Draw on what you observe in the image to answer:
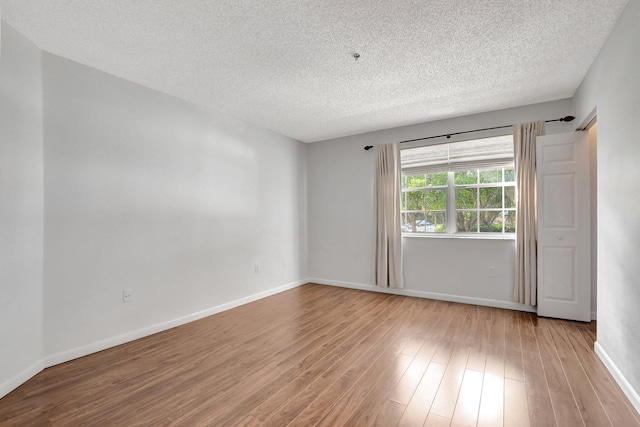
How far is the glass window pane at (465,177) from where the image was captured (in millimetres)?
4316

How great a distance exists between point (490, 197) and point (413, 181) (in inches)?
44.2

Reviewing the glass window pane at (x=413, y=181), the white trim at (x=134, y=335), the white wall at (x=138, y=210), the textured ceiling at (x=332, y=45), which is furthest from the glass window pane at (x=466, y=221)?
the white trim at (x=134, y=335)

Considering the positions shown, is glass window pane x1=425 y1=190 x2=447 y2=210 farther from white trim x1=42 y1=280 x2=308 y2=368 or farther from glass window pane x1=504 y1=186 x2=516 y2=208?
white trim x1=42 y1=280 x2=308 y2=368

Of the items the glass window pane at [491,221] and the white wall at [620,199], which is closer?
the white wall at [620,199]

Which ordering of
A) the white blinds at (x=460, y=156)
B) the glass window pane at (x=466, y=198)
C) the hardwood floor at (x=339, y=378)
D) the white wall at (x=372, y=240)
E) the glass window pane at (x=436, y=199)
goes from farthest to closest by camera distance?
the glass window pane at (x=436, y=199) → the glass window pane at (x=466, y=198) → the white blinds at (x=460, y=156) → the white wall at (x=372, y=240) → the hardwood floor at (x=339, y=378)

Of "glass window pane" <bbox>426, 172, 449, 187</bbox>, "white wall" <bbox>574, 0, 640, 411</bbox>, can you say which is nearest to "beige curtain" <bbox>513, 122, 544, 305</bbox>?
"glass window pane" <bbox>426, 172, 449, 187</bbox>

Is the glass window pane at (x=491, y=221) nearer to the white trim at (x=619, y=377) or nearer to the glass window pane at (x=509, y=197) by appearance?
the glass window pane at (x=509, y=197)

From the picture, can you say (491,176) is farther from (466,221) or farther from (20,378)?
(20,378)

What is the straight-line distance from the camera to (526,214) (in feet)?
12.3

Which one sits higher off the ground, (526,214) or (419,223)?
(526,214)

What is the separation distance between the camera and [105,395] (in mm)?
2086

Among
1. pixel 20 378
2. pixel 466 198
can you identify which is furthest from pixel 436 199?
pixel 20 378

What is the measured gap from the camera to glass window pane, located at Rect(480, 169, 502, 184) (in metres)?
4.16

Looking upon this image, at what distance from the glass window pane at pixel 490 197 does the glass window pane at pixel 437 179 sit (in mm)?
519
